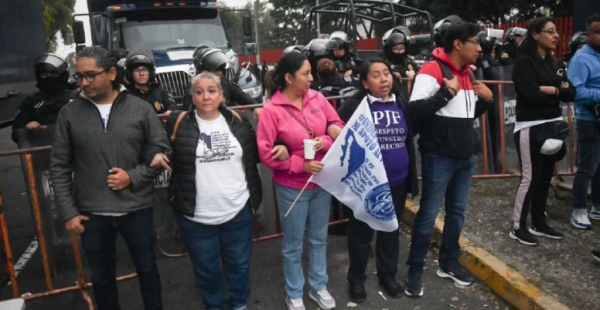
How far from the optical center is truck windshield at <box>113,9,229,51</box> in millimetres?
9633

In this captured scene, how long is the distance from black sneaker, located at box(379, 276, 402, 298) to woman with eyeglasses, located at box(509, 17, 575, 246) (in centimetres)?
142

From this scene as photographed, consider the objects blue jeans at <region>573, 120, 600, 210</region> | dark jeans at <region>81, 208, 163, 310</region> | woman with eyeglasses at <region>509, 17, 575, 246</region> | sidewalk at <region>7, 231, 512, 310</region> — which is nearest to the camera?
dark jeans at <region>81, 208, 163, 310</region>

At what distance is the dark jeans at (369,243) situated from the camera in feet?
12.3

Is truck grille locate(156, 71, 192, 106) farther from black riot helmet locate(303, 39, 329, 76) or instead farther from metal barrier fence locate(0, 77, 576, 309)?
metal barrier fence locate(0, 77, 576, 309)

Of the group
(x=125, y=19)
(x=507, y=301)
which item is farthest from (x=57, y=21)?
(x=507, y=301)

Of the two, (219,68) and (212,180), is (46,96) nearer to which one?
(219,68)

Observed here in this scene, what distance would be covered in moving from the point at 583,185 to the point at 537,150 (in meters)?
0.94

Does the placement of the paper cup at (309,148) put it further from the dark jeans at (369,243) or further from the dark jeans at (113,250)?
the dark jeans at (113,250)

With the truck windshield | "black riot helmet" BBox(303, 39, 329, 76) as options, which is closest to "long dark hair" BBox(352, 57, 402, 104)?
"black riot helmet" BBox(303, 39, 329, 76)

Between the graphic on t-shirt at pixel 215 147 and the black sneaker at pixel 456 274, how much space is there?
7.01 feet

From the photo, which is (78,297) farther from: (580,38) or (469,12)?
(469,12)

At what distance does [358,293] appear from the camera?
389cm

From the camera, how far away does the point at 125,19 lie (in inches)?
384

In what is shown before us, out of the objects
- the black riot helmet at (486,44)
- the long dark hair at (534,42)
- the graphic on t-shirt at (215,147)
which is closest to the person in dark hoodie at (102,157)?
the graphic on t-shirt at (215,147)
